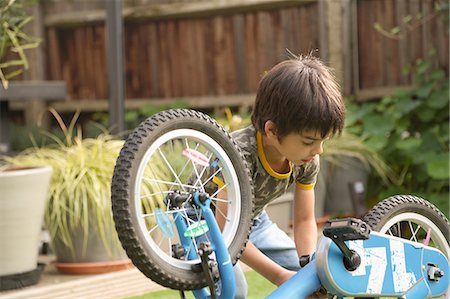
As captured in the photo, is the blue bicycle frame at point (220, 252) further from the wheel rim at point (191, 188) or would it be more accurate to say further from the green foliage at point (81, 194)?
the green foliage at point (81, 194)

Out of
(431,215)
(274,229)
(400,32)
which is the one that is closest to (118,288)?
(274,229)

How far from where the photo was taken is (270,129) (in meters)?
1.92

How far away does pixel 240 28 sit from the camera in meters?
6.76

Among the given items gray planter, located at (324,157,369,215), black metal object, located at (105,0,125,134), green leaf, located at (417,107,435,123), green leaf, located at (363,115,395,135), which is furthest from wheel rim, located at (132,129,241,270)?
green leaf, located at (417,107,435,123)

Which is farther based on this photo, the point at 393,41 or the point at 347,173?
the point at 393,41

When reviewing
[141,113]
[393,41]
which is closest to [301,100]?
[393,41]

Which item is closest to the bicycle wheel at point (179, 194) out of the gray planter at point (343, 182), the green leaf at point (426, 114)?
the gray planter at point (343, 182)

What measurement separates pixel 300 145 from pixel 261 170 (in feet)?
0.60

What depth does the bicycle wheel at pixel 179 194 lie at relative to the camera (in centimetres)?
165

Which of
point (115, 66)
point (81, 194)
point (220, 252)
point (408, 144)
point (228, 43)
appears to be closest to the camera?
point (220, 252)

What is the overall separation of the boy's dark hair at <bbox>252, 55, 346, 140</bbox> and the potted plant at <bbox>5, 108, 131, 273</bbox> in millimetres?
1804

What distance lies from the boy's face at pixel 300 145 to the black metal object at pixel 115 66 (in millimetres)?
3051

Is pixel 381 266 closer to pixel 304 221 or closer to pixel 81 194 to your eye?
pixel 304 221

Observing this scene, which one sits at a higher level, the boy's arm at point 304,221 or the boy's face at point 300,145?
the boy's face at point 300,145
